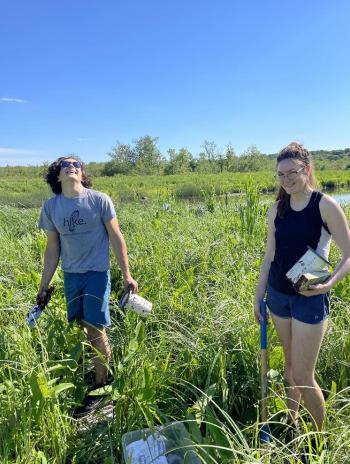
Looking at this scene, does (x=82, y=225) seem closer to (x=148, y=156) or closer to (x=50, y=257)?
(x=50, y=257)

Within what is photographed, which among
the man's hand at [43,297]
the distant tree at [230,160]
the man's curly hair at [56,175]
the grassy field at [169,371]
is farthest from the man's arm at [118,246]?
the distant tree at [230,160]

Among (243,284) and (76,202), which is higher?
(76,202)

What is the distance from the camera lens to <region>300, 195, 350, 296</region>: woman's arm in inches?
63.0

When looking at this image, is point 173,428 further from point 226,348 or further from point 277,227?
point 277,227

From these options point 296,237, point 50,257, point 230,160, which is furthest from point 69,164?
point 230,160

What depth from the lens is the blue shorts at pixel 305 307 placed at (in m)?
1.68

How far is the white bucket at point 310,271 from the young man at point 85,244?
1.16 m

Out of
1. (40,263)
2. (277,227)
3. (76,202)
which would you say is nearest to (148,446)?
(277,227)

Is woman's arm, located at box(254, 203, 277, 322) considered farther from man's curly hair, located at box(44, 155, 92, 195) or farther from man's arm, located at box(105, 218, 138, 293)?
man's curly hair, located at box(44, 155, 92, 195)

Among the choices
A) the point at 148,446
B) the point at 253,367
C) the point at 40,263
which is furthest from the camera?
the point at 40,263

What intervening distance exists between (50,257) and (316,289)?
172cm

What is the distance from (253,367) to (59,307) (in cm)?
154

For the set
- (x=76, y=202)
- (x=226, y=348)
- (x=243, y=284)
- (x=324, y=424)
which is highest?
(x=76, y=202)

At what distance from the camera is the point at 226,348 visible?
2.35m
